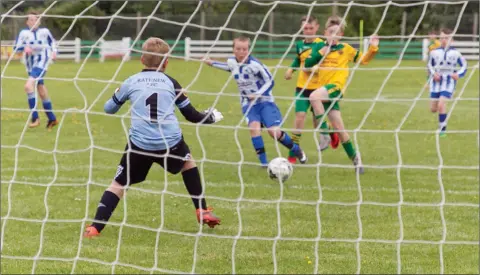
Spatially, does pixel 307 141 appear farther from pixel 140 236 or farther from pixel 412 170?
pixel 140 236

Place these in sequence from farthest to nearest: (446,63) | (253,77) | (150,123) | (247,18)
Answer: (247,18), (446,63), (253,77), (150,123)

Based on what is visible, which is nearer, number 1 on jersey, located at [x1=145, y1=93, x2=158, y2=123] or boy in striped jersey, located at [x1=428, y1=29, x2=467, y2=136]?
number 1 on jersey, located at [x1=145, y1=93, x2=158, y2=123]

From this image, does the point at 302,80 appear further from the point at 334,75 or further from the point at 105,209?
the point at 105,209

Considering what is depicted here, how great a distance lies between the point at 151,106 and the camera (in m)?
5.36

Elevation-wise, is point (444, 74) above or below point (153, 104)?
above

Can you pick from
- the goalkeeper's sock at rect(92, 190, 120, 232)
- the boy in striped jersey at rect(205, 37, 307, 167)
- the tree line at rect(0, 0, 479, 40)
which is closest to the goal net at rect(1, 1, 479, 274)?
the goalkeeper's sock at rect(92, 190, 120, 232)

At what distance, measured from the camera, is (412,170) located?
325 inches

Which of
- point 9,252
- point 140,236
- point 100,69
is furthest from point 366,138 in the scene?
point 100,69

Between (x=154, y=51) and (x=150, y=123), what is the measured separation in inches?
19.9

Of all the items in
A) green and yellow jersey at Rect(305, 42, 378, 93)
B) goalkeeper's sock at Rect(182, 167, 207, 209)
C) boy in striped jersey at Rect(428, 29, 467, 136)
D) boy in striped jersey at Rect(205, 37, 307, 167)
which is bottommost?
goalkeeper's sock at Rect(182, 167, 207, 209)

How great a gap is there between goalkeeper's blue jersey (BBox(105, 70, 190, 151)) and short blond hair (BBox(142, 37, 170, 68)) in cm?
7

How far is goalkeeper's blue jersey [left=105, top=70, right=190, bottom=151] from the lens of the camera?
5.35 m

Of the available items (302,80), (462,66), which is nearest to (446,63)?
(462,66)

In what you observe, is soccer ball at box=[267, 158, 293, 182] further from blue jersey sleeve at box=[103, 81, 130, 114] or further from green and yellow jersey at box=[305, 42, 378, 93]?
blue jersey sleeve at box=[103, 81, 130, 114]
